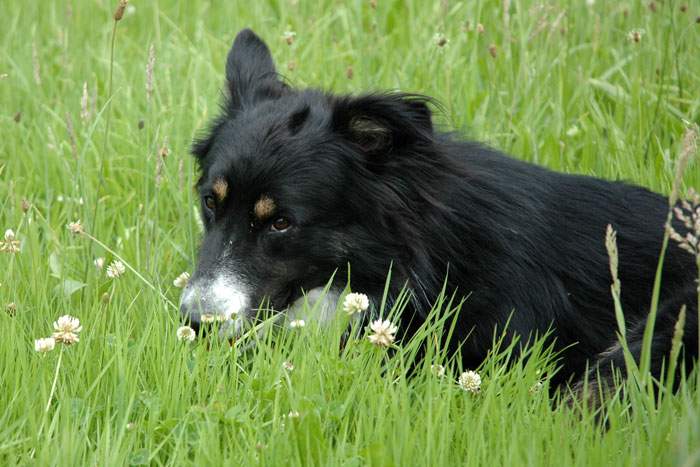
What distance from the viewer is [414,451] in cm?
293

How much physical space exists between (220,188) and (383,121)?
2.45 feet

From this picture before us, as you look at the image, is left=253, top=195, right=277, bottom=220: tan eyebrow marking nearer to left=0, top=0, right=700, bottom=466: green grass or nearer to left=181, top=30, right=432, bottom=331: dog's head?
left=181, top=30, right=432, bottom=331: dog's head

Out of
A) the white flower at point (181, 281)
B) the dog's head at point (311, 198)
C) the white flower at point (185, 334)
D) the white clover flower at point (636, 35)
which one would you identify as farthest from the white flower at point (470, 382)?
the white clover flower at point (636, 35)

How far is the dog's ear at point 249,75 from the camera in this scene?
4598 mm

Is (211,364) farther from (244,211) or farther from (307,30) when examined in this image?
(307,30)

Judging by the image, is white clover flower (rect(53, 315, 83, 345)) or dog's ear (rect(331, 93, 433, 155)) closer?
white clover flower (rect(53, 315, 83, 345))

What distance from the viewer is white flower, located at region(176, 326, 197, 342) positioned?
11.5 feet

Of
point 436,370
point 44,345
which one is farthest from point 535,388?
point 44,345

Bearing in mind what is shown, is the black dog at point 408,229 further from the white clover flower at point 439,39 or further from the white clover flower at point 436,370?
the white clover flower at point 439,39

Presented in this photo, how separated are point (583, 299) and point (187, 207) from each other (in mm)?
2093

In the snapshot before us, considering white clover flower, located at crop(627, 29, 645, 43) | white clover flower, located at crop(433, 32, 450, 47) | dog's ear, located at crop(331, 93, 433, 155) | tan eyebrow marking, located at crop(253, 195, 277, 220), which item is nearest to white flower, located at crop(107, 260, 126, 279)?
tan eyebrow marking, located at crop(253, 195, 277, 220)

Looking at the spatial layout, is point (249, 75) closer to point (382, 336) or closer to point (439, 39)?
point (439, 39)

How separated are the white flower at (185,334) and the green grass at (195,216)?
52 mm

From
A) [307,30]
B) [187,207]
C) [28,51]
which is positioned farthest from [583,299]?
[28,51]
